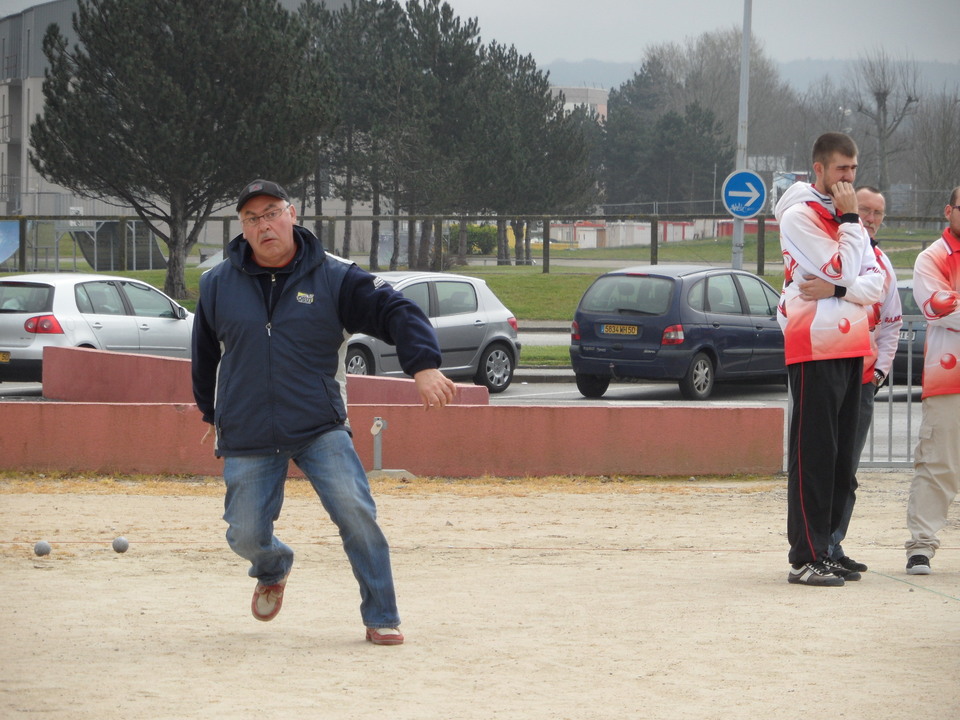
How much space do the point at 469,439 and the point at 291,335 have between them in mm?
5499

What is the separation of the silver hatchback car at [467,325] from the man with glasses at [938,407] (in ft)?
35.6

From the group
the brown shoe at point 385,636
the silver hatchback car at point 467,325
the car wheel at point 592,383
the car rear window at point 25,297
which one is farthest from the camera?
the silver hatchback car at point 467,325

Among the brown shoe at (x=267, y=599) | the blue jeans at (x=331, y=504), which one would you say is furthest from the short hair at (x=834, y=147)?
the brown shoe at (x=267, y=599)

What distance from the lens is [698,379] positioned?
17219mm

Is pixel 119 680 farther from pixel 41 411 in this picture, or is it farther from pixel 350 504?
pixel 41 411

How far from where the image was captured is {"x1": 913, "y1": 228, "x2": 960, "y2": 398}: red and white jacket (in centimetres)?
693

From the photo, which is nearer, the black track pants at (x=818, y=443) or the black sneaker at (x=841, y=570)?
the black track pants at (x=818, y=443)

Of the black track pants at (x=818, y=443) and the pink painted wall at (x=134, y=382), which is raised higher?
the black track pants at (x=818, y=443)

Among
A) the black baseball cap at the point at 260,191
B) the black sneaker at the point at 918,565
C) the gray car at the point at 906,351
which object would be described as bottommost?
the black sneaker at the point at 918,565

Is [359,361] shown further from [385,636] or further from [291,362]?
[291,362]

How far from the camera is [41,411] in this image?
10305 mm

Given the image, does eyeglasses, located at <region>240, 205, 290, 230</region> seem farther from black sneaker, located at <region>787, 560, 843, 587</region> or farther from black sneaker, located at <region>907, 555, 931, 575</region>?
black sneaker, located at <region>907, 555, 931, 575</region>

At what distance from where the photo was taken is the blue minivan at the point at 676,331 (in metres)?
16.9

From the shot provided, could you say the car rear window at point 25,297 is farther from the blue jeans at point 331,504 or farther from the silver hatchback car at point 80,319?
the blue jeans at point 331,504
